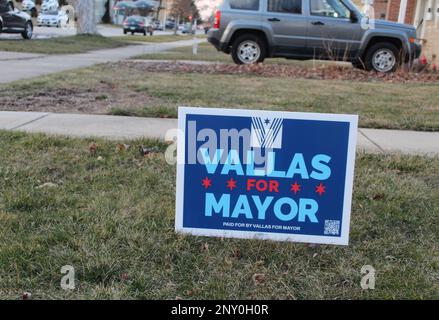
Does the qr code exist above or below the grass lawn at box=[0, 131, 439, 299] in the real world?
above

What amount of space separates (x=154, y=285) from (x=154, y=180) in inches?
55.6

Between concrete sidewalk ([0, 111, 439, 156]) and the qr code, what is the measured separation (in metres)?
2.29

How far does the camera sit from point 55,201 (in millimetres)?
3289

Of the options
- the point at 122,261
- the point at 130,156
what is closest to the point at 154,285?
the point at 122,261

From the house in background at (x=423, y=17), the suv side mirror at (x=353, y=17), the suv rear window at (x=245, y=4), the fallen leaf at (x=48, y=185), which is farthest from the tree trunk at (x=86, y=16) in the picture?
the fallen leaf at (x=48, y=185)

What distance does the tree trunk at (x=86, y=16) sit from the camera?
23781 mm

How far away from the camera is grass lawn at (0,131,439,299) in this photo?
7.95ft

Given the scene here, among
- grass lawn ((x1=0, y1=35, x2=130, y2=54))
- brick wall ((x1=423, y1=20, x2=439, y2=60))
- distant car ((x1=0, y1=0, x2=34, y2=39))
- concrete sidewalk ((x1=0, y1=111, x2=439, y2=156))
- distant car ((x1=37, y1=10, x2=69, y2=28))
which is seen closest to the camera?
concrete sidewalk ((x1=0, y1=111, x2=439, y2=156))

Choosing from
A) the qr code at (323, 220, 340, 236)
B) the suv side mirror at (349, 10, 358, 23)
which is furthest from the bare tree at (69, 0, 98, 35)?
the qr code at (323, 220, 340, 236)

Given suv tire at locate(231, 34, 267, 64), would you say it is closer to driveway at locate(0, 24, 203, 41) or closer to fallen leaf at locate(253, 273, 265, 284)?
fallen leaf at locate(253, 273, 265, 284)

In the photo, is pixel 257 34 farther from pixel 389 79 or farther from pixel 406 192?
pixel 406 192

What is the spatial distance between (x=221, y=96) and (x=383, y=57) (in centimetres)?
574

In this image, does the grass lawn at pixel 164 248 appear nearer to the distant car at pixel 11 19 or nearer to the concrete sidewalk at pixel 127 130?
the concrete sidewalk at pixel 127 130

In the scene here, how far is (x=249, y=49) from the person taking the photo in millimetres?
11656
